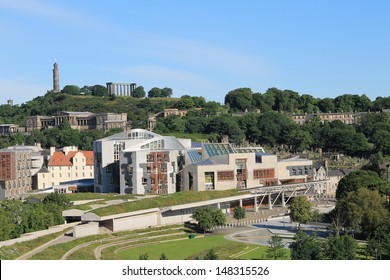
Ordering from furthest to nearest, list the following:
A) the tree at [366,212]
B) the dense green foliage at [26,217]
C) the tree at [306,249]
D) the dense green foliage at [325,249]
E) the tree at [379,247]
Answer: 1. the tree at [366,212]
2. the dense green foliage at [26,217]
3. the tree at [379,247]
4. the dense green foliage at [325,249]
5. the tree at [306,249]

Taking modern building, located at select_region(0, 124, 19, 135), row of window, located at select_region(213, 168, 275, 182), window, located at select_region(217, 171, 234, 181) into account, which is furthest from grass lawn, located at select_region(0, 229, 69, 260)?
modern building, located at select_region(0, 124, 19, 135)

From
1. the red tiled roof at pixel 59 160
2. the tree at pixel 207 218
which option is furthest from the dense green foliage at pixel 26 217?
the red tiled roof at pixel 59 160

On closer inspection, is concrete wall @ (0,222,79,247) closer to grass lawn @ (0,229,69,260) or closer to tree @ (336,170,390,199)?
grass lawn @ (0,229,69,260)

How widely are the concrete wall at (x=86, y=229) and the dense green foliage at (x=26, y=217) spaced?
225cm

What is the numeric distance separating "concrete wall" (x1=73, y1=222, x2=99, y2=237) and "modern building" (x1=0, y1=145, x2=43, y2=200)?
20350 millimetres

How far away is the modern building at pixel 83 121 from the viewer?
121188 mm

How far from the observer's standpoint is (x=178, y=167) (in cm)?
6228

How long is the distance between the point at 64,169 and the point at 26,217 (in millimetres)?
35555

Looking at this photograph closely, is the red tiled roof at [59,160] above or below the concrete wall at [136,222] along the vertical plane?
above

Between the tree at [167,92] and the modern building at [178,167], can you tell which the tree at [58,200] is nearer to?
the modern building at [178,167]

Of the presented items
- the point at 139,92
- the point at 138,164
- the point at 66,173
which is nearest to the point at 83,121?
the point at 139,92

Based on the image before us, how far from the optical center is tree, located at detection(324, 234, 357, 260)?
1351 inches

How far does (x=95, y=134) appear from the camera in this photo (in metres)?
107

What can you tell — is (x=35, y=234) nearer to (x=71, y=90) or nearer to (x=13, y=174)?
(x=13, y=174)
